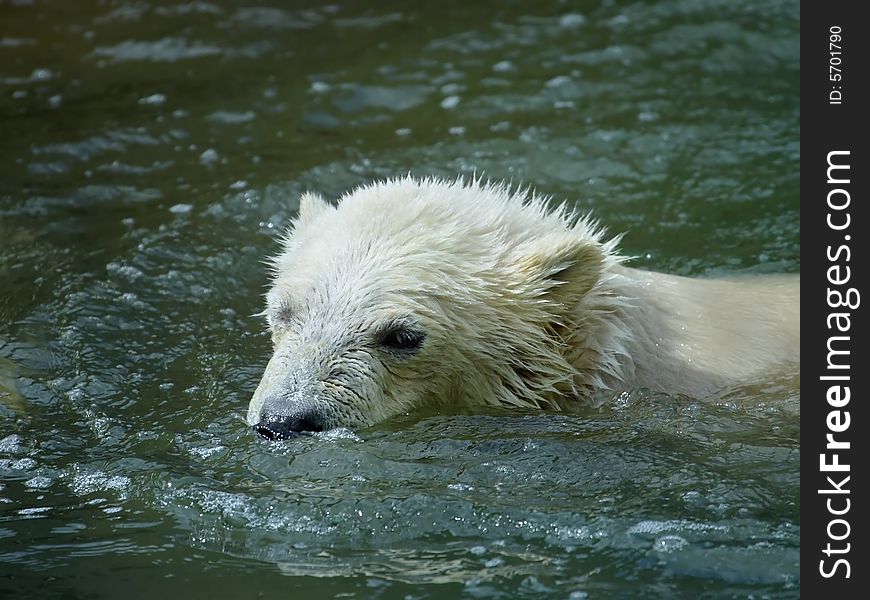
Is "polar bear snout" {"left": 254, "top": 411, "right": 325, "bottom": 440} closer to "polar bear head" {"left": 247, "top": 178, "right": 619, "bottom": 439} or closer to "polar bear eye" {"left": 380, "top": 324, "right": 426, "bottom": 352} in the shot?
"polar bear head" {"left": 247, "top": 178, "right": 619, "bottom": 439}

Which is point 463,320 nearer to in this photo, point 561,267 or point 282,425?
point 561,267

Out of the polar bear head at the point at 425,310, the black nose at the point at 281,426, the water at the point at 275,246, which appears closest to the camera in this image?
the water at the point at 275,246

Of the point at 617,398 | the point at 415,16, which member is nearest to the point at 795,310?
the point at 617,398

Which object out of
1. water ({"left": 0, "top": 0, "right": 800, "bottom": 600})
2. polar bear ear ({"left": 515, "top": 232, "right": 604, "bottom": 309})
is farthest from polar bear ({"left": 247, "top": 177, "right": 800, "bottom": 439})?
water ({"left": 0, "top": 0, "right": 800, "bottom": 600})

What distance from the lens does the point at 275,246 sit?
8469 mm

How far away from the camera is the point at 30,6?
1222 cm

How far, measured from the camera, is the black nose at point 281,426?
526cm

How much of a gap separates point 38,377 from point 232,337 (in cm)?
118

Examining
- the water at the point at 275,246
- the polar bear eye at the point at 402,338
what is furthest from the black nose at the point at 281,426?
the polar bear eye at the point at 402,338

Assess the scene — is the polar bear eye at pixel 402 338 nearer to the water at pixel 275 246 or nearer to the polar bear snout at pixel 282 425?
the water at pixel 275 246

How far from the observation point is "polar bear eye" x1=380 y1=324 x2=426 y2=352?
18.5 feet

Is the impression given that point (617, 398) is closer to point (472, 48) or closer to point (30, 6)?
point (472, 48)

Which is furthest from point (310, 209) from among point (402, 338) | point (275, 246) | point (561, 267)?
point (275, 246)

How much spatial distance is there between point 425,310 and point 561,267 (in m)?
0.69
